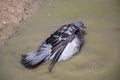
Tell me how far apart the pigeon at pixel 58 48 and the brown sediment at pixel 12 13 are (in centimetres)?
65

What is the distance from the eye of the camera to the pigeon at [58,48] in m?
3.41

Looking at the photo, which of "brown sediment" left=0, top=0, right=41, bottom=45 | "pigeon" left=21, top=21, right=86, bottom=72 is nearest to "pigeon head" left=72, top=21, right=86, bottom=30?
"pigeon" left=21, top=21, right=86, bottom=72

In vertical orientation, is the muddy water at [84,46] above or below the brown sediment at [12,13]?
below

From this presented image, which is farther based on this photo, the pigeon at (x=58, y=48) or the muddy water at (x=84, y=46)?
the pigeon at (x=58, y=48)

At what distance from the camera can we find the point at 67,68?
3293 millimetres

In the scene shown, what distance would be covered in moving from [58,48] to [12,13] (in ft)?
4.06

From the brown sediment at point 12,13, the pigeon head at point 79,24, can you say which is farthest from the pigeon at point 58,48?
the brown sediment at point 12,13

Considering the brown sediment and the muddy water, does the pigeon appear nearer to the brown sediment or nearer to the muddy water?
the muddy water

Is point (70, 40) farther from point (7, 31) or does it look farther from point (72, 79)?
point (7, 31)

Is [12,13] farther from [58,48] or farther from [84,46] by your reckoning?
[84,46]

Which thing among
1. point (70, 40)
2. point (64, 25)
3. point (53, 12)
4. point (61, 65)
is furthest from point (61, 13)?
point (61, 65)

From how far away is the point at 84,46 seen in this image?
3580mm

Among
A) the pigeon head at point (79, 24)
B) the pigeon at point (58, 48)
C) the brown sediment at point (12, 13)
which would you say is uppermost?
the brown sediment at point (12, 13)

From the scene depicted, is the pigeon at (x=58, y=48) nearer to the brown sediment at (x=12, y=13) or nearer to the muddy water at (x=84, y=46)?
the muddy water at (x=84, y=46)
